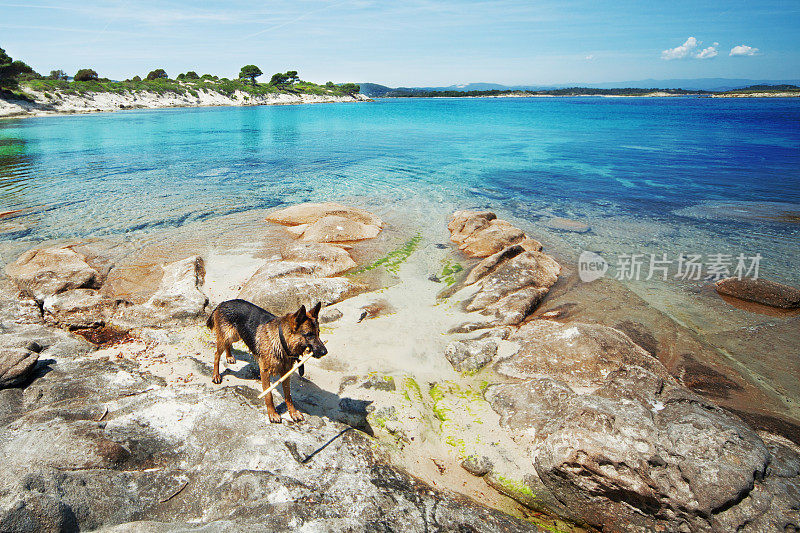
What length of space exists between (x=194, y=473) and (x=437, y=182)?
26658 millimetres

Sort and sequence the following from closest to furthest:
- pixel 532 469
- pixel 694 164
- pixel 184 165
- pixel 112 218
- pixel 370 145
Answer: pixel 532 469 → pixel 112 218 → pixel 184 165 → pixel 694 164 → pixel 370 145

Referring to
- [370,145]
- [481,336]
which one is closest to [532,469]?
[481,336]

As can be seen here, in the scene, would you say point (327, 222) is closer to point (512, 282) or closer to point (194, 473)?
point (512, 282)

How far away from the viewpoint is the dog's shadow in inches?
273

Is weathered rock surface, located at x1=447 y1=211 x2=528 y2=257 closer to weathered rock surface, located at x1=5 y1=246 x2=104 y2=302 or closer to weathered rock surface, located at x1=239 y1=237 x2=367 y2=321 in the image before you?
weathered rock surface, located at x1=239 y1=237 x2=367 y2=321

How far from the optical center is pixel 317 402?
732 cm

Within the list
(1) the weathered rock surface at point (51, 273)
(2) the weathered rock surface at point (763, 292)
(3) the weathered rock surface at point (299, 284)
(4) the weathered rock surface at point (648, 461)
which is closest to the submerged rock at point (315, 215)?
(3) the weathered rock surface at point (299, 284)

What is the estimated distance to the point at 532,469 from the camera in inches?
251

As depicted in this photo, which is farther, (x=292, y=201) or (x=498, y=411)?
(x=292, y=201)

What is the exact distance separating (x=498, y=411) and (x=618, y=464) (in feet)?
7.45

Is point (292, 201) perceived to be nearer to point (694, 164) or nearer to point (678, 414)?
point (678, 414)

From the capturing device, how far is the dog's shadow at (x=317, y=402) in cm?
694

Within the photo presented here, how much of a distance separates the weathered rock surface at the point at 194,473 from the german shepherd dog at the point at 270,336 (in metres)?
0.60

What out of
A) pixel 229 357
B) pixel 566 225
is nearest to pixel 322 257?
pixel 229 357
